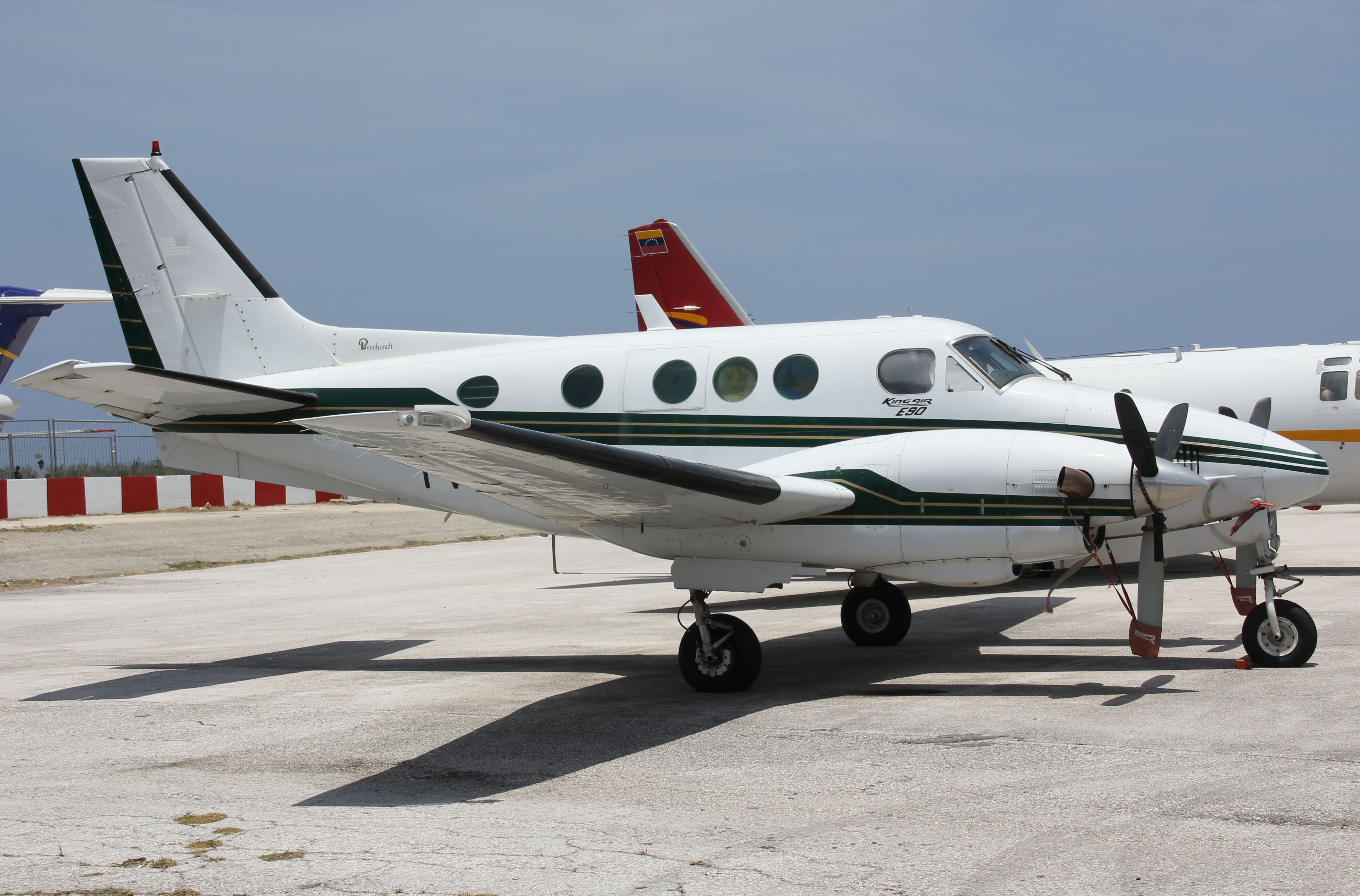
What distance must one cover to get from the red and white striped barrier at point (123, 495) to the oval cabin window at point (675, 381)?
46.2 feet

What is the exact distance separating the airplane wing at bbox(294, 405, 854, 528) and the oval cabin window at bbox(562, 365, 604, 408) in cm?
120

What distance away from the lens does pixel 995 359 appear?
30.4ft

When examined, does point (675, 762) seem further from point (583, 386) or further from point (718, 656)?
point (583, 386)

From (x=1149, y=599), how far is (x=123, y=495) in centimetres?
2475

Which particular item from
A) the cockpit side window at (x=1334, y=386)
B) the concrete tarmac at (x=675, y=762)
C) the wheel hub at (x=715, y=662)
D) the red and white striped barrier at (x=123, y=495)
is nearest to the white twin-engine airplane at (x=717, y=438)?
the wheel hub at (x=715, y=662)

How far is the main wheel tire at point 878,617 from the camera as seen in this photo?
10961 mm

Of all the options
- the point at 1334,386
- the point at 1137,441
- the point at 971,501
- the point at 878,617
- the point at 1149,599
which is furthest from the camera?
the point at 1334,386

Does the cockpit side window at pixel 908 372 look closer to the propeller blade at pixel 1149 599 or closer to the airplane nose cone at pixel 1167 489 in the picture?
the airplane nose cone at pixel 1167 489

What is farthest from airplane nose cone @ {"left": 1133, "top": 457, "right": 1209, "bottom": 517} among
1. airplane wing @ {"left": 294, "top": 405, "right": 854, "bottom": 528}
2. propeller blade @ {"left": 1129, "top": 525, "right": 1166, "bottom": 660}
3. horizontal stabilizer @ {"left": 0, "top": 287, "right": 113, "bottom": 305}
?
horizontal stabilizer @ {"left": 0, "top": 287, "right": 113, "bottom": 305}

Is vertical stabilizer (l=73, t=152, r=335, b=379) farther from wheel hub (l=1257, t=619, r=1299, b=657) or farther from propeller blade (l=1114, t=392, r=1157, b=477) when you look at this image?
wheel hub (l=1257, t=619, r=1299, b=657)

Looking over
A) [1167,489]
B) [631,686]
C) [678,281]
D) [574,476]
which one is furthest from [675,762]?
[678,281]

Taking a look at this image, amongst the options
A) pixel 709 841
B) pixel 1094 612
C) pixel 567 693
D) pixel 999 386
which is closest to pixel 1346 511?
pixel 1094 612

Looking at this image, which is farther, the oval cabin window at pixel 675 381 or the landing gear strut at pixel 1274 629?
the oval cabin window at pixel 675 381

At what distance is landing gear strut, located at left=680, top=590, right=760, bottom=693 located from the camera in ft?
28.7
